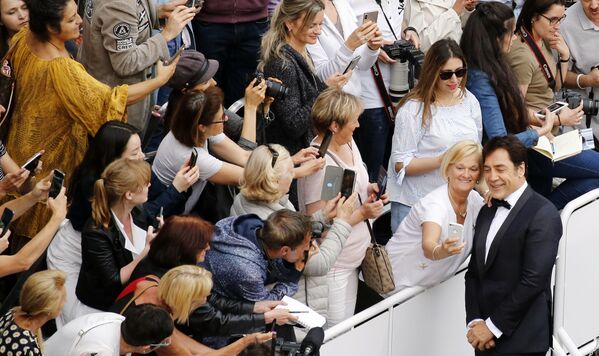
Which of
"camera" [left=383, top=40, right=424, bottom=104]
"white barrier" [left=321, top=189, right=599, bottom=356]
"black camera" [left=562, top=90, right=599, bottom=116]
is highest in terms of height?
"camera" [left=383, top=40, right=424, bottom=104]

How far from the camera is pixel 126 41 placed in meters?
7.32

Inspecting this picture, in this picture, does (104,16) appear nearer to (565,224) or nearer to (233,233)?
(233,233)

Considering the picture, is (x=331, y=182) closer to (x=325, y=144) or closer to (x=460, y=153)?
(x=325, y=144)

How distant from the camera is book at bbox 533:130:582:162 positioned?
814 centimetres

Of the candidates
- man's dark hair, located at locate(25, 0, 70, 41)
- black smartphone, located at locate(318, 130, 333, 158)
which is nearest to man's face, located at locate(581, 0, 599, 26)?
black smartphone, located at locate(318, 130, 333, 158)

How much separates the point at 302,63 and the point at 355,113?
0.74 meters

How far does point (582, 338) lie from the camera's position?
8.24m

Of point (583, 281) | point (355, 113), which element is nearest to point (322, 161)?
point (355, 113)

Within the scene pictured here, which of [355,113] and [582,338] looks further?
[582,338]

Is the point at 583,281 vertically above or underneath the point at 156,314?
underneath

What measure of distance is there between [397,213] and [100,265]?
8.09ft

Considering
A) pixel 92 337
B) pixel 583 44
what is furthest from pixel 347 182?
pixel 583 44

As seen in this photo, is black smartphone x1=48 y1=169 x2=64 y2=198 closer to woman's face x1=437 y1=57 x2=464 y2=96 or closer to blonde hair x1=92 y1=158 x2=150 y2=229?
blonde hair x1=92 y1=158 x2=150 y2=229

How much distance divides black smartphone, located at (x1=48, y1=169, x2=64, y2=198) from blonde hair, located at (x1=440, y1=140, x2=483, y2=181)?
2272 millimetres
